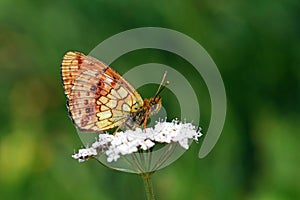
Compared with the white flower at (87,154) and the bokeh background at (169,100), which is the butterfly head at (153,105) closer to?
the white flower at (87,154)

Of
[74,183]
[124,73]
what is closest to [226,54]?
[124,73]

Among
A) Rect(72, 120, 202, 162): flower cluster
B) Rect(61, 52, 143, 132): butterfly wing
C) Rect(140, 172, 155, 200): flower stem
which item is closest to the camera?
Rect(140, 172, 155, 200): flower stem

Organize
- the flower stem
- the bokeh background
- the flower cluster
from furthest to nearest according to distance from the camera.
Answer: the bokeh background, the flower cluster, the flower stem

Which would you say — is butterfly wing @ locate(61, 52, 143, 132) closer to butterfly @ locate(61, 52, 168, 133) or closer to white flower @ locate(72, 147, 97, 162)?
butterfly @ locate(61, 52, 168, 133)

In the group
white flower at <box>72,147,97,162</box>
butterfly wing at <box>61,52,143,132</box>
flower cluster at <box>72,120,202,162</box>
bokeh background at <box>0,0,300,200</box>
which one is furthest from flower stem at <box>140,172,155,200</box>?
bokeh background at <box>0,0,300,200</box>

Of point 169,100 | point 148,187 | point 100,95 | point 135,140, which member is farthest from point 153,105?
point 169,100

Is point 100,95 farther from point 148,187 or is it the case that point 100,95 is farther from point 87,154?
point 148,187

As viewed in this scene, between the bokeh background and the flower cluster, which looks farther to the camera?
the bokeh background
